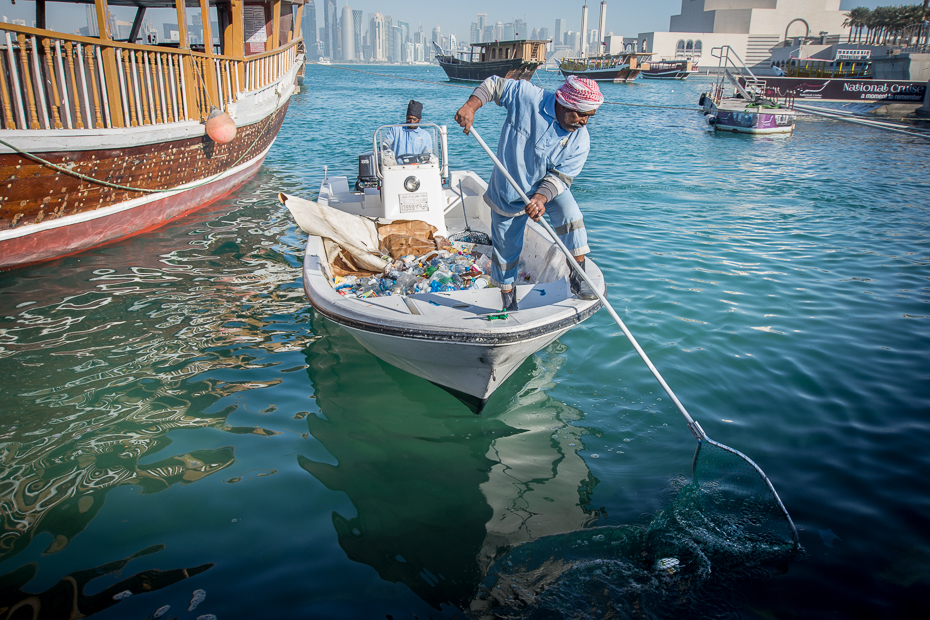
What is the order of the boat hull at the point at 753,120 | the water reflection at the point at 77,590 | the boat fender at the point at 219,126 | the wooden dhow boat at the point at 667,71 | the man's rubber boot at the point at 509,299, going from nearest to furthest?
1. the water reflection at the point at 77,590
2. the man's rubber boot at the point at 509,299
3. the boat fender at the point at 219,126
4. the boat hull at the point at 753,120
5. the wooden dhow boat at the point at 667,71

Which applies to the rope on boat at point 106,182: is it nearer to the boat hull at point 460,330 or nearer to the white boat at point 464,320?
the white boat at point 464,320

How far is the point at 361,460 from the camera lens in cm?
373

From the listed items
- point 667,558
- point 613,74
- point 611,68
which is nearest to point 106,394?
point 667,558

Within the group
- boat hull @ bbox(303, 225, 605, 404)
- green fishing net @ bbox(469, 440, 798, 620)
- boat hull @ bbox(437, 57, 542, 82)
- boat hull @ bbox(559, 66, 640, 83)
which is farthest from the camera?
boat hull @ bbox(559, 66, 640, 83)

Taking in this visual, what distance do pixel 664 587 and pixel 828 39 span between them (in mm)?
92476

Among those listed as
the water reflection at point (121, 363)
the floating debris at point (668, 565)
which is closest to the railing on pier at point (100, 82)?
the water reflection at point (121, 363)

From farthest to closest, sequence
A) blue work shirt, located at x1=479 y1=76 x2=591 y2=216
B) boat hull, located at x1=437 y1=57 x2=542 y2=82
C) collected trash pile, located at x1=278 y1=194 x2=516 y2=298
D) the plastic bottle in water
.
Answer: boat hull, located at x1=437 y1=57 x2=542 y2=82 → collected trash pile, located at x1=278 y1=194 x2=516 y2=298 → the plastic bottle in water → blue work shirt, located at x1=479 y1=76 x2=591 y2=216

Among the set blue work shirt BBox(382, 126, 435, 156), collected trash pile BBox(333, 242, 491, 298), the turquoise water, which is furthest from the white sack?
blue work shirt BBox(382, 126, 435, 156)

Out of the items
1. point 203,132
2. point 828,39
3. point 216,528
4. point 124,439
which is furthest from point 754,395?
point 828,39

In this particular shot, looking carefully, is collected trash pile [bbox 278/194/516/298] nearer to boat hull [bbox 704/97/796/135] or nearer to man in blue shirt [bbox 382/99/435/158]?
man in blue shirt [bbox 382/99/435/158]

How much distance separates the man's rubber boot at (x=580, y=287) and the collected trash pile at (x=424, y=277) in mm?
965

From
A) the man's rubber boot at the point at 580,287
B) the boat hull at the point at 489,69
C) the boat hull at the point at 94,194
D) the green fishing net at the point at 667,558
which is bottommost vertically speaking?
the green fishing net at the point at 667,558

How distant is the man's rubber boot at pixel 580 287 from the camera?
168 inches

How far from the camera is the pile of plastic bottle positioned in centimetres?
517
